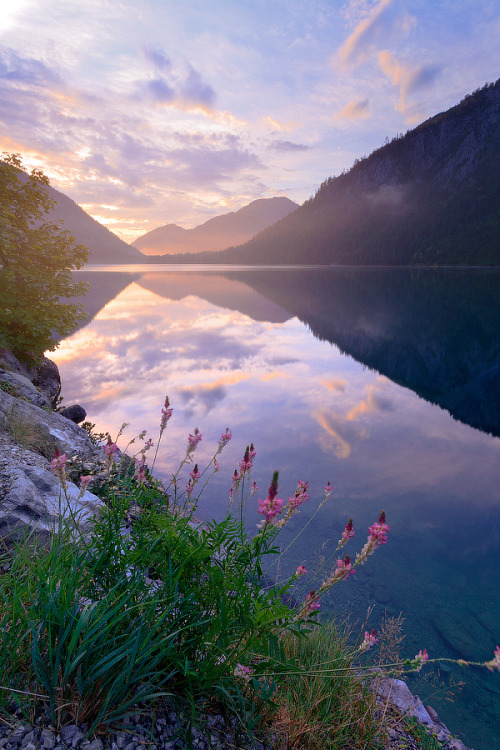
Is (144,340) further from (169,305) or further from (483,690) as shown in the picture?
Result: (483,690)

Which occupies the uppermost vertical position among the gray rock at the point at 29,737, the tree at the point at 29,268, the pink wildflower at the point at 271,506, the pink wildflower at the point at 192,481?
the tree at the point at 29,268

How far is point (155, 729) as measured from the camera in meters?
2.32

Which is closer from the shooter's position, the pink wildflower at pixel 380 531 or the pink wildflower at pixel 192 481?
the pink wildflower at pixel 380 531

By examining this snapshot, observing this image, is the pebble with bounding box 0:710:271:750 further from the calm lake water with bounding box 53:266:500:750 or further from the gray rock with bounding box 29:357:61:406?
the gray rock with bounding box 29:357:61:406

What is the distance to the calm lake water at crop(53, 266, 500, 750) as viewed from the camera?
5.91 meters

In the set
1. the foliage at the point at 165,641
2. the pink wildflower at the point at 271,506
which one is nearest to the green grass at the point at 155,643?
the foliage at the point at 165,641

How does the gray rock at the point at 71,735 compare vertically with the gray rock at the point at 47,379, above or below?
above

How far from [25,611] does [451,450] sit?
13.2 meters

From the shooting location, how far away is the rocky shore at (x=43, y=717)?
2086mm

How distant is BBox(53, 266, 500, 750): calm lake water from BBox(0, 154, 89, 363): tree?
11.8 ft

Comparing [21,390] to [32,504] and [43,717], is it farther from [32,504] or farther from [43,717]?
[43,717]

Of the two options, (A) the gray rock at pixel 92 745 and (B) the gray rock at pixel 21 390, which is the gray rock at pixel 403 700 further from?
(B) the gray rock at pixel 21 390

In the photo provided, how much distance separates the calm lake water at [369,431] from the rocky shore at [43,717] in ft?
4.28

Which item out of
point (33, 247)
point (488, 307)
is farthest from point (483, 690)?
point (488, 307)
